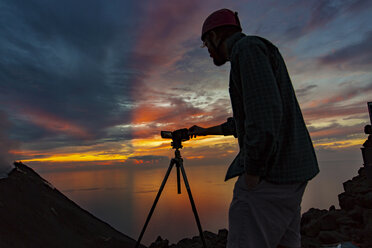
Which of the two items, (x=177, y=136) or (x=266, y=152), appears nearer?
(x=266, y=152)

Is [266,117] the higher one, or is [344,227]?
[266,117]

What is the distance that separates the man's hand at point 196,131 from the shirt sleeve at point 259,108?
162cm

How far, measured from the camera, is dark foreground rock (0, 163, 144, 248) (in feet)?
15.4

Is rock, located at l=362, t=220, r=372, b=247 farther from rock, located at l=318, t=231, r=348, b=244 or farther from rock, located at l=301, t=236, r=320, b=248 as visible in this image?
rock, located at l=301, t=236, r=320, b=248

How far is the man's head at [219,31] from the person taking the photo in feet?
6.47

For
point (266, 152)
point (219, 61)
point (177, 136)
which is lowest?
point (266, 152)

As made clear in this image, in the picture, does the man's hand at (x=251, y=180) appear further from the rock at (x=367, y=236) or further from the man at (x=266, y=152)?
the rock at (x=367, y=236)

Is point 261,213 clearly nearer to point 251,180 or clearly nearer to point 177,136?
point 251,180

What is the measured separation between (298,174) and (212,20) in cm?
138

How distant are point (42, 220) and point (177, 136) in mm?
3990

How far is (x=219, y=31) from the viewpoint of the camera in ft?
6.50

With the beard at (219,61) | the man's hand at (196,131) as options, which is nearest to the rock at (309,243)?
the man's hand at (196,131)

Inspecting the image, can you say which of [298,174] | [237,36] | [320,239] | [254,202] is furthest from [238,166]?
[320,239]

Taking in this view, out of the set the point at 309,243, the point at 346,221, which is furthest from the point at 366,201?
the point at 309,243
